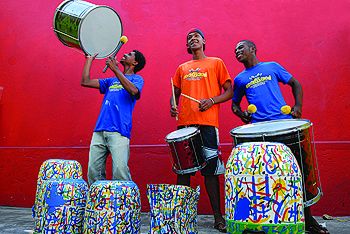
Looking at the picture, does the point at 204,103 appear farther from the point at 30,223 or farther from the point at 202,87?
the point at 30,223

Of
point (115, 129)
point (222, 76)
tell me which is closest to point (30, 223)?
point (115, 129)

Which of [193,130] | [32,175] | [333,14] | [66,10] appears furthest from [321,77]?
[32,175]

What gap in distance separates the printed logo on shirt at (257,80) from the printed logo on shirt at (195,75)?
1.37ft

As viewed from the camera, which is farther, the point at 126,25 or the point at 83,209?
the point at 126,25

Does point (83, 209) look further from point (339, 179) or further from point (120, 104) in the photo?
point (339, 179)

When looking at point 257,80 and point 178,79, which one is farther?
point 178,79

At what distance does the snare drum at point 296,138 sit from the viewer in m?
2.37

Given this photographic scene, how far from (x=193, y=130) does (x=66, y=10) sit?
164 cm

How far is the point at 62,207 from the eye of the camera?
297 centimetres

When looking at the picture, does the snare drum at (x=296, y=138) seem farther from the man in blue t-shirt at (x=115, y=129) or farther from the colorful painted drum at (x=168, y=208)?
the man in blue t-shirt at (x=115, y=129)

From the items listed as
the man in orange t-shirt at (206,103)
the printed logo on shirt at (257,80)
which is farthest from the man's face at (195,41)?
the printed logo on shirt at (257,80)

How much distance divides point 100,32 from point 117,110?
732 mm

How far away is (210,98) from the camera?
3596mm

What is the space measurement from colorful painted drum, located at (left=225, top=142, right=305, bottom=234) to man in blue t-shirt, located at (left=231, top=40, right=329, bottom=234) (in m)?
1.38
